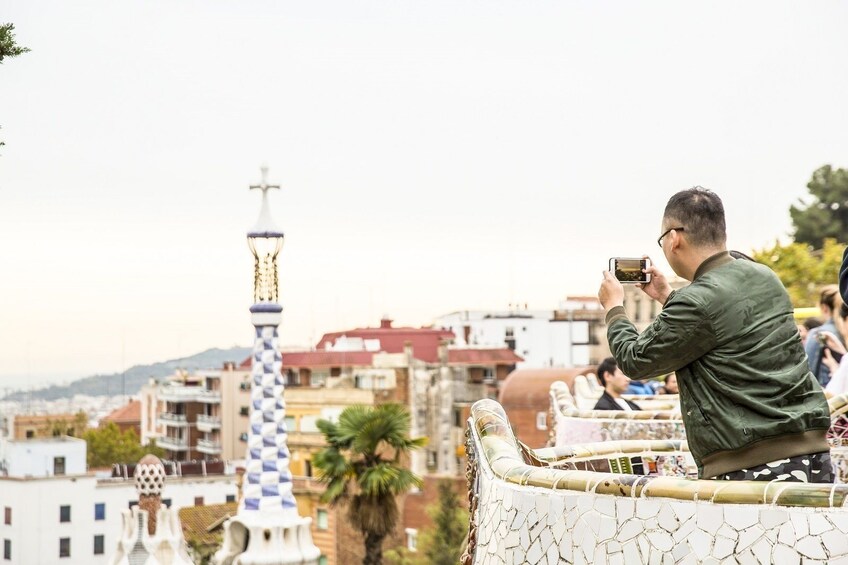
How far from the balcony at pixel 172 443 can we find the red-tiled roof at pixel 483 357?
28531 millimetres

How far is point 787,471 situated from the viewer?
10.5ft

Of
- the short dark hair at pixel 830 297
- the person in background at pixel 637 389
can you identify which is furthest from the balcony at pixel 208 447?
the short dark hair at pixel 830 297

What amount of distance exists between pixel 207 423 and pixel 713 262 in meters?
77.5

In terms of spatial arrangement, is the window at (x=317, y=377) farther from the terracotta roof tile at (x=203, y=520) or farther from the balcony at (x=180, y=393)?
the balcony at (x=180, y=393)

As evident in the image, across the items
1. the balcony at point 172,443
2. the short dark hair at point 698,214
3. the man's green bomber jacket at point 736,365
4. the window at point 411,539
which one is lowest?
the window at point 411,539

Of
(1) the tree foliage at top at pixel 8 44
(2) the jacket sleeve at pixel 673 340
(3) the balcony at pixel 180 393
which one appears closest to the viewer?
(2) the jacket sleeve at pixel 673 340


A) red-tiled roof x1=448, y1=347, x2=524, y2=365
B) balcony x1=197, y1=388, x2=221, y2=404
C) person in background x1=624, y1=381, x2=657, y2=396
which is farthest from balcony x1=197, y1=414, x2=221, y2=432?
person in background x1=624, y1=381, x2=657, y2=396

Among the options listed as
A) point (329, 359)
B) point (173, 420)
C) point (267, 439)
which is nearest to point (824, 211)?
point (267, 439)

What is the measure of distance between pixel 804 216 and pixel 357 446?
642 inches

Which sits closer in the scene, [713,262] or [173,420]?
[713,262]

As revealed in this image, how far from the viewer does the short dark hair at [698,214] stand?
3.27 m

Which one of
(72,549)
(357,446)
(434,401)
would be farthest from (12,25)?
(72,549)

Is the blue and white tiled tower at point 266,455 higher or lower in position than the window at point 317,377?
lower

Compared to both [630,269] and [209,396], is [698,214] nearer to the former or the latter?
[630,269]
